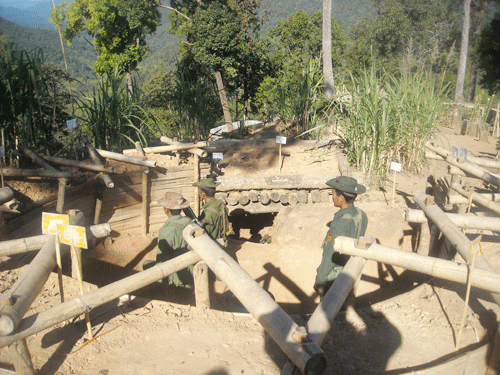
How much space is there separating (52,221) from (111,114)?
395 centimetres

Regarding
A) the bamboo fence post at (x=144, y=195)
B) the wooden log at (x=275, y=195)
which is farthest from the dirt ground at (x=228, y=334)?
the wooden log at (x=275, y=195)

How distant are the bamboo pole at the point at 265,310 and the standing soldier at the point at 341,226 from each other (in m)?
1.19

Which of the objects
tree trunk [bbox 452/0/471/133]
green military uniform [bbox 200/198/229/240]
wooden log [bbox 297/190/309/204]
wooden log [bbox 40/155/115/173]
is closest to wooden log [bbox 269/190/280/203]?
wooden log [bbox 297/190/309/204]

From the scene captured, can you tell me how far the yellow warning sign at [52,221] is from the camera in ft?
8.94

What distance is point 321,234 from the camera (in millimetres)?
5988

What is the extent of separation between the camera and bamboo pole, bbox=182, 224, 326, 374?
68.9 inches

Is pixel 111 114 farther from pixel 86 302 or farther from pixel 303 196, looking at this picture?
pixel 86 302

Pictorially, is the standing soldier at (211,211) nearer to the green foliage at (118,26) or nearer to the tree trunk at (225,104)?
the tree trunk at (225,104)

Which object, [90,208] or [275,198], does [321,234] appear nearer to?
[275,198]

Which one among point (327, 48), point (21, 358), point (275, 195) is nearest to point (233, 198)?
point (275, 195)

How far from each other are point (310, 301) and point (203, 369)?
9.10ft

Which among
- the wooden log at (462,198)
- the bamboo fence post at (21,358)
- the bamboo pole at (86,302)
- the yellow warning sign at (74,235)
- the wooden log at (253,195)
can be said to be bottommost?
the wooden log at (253,195)

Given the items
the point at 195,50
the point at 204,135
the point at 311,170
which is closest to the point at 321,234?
the point at 311,170

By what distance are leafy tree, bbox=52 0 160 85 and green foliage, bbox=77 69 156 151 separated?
7719 mm
